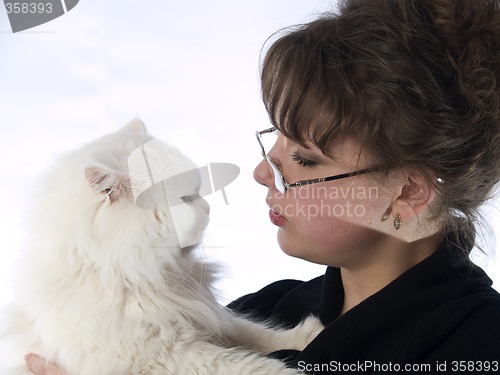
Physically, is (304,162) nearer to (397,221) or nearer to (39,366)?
(397,221)

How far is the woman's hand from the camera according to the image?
1.19 meters

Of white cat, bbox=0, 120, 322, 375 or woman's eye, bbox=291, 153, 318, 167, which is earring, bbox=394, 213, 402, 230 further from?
white cat, bbox=0, 120, 322, 375

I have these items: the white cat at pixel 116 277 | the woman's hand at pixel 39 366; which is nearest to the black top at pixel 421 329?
the white cat at pixel 116 277

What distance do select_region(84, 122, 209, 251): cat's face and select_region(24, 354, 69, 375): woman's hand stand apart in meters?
0.29

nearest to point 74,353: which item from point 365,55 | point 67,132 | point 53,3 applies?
point 67,132

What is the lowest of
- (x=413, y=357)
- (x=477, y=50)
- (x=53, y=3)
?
(x=413, y=357)

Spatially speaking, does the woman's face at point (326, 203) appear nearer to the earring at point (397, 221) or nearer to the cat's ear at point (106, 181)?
the earring at point (397, 221)

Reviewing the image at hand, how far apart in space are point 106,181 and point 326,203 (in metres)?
0.47

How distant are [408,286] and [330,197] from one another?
25 cm

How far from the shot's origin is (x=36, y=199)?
1.22 meters

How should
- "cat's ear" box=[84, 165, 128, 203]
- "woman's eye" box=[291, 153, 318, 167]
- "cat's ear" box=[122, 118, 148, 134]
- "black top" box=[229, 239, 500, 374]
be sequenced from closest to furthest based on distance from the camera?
"black top" box=[229, 239, 500, 374] < "cat's ear" box=[84, 165, 128, 203] < "woman's eye" box=[291, 153, 318, 167] < "cat's ear" box=[122, 118, 148, 134]

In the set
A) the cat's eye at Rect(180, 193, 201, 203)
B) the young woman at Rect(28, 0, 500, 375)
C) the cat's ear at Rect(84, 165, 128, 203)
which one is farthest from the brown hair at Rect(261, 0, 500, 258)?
the cat's ear at Rect(84, 165, 128, 203)

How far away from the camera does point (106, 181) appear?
1176 millimetres

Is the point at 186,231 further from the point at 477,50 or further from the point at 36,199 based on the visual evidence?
the point at 477,50
